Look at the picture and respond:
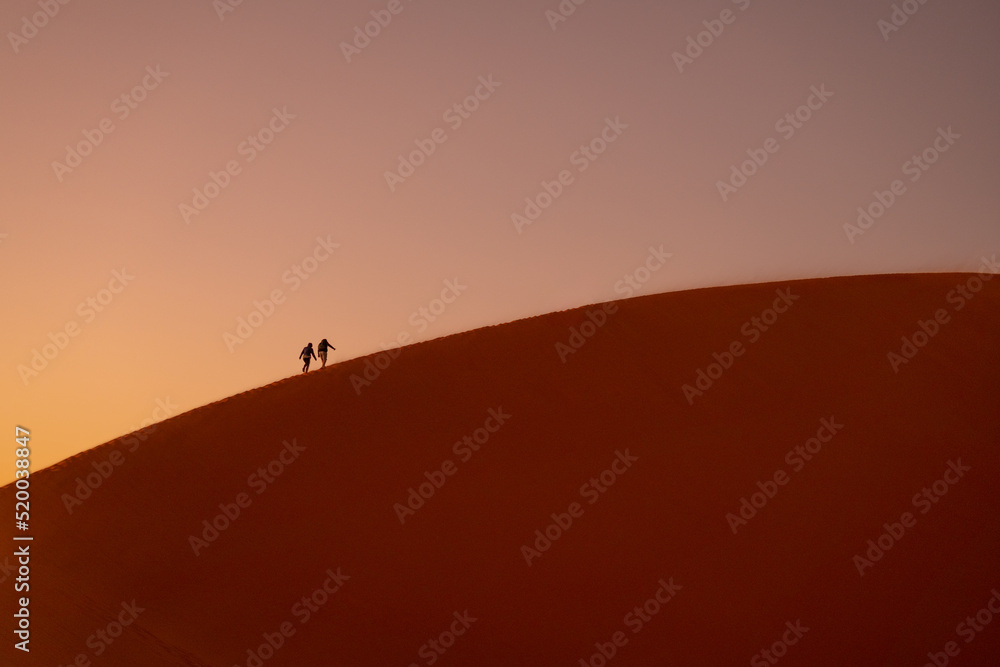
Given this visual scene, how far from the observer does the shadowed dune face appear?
6691 millimetres

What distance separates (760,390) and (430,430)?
11.4ft

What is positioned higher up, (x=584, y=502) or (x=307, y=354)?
(x=307, y=354)

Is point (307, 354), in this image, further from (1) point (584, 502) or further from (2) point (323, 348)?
(1) point (584, 502)

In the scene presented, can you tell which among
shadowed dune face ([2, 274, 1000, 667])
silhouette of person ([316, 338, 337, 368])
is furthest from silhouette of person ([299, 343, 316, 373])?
shadowed dune face ([2, 274, 1000, 667])

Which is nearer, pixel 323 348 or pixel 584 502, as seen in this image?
pixel 584 502

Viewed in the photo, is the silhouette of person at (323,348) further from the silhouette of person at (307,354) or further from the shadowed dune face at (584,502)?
the shadowed dune face at (584,502)

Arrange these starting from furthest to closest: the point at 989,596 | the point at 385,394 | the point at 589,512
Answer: the point at 385,394 < the point at 589,512 < the point at 989,596

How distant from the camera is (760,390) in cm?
750

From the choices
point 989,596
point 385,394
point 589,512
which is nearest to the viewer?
point 989,596

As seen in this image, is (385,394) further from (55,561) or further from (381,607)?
(55,561)

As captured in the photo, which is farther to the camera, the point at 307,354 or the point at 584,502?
the point at 307,354

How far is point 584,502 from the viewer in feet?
23.8

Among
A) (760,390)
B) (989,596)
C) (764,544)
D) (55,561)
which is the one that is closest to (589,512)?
(764,544)

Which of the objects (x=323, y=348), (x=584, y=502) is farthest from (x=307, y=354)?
(x=584, y=502)
